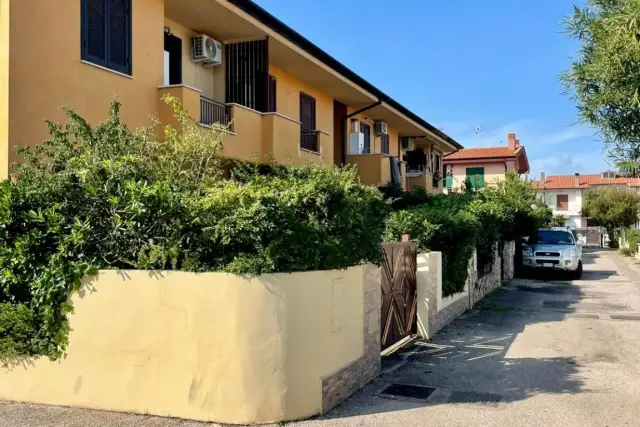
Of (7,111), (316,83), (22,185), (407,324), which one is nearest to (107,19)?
(7,111)

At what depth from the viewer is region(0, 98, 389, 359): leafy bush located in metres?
6.08

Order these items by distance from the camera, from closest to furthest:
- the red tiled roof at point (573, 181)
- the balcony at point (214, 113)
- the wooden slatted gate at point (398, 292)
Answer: the wooden slatted gate at point (398, 292) < the balcony at point (214, 113) < the red tiled roof at point (573, 181)

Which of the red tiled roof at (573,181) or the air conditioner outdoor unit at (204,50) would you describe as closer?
the air conditioner outdoor unit at (204,50)

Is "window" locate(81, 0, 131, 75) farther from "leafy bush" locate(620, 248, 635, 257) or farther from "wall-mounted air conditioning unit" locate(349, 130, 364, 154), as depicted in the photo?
"leafy bush" locate(620, 248, 635, 257)

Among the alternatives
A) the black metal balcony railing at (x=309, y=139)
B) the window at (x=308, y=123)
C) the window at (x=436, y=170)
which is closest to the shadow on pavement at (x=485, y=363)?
the black metal balcony railing at (x=309, y=139)

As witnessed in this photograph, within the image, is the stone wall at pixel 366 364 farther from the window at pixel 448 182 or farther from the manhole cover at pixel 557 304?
the window at pixel 448 182

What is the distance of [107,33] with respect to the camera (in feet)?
31.2

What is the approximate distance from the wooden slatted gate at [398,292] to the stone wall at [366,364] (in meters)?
0.99

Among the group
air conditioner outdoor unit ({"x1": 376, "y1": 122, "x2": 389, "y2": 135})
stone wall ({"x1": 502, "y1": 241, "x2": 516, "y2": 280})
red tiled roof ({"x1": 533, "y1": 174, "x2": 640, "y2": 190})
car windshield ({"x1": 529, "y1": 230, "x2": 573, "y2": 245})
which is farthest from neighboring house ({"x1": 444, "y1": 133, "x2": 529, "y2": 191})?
red tiled roof ({"x1": 533, "y1": 174, "x2": 640, "y2": 190})

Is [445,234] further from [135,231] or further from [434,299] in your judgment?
[135,231]

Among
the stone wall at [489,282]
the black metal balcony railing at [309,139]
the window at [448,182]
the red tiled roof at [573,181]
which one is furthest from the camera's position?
the red tiled roof at [573,181]

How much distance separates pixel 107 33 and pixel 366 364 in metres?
6.69

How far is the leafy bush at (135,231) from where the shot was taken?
6.08 metres

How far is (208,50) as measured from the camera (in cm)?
1249
